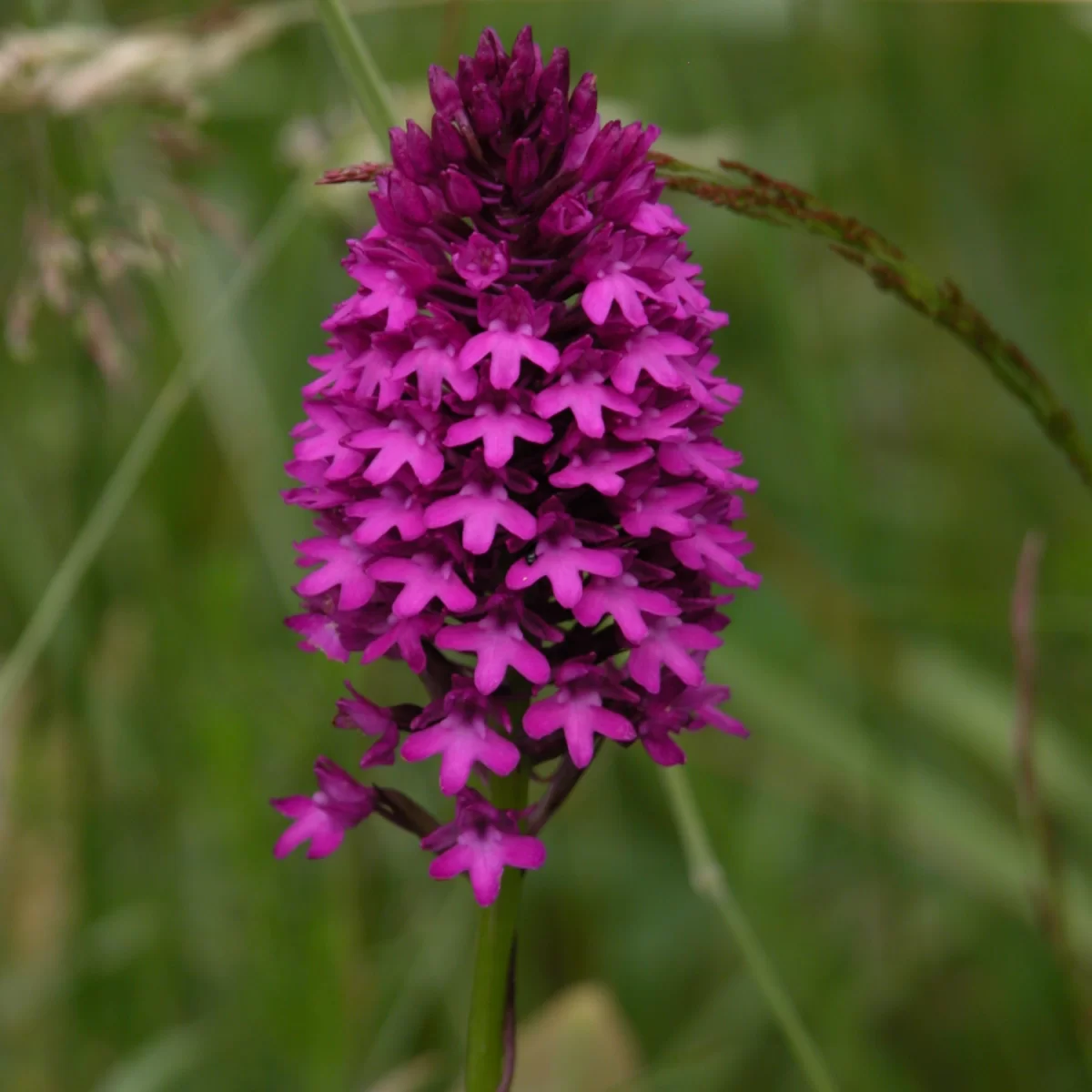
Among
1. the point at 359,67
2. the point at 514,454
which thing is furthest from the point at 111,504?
the point at 514,454

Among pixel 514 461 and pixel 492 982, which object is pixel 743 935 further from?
pixel 514 461

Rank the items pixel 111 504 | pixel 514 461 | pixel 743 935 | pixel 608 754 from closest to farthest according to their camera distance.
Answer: pixel 514 461 < pixel 743 935 < pixel 111 504 < pixel 608 754

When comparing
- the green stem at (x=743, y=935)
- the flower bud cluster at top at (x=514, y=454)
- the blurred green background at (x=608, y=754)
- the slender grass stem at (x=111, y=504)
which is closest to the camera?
the flower bud cluster at top at (x=514, y=454)

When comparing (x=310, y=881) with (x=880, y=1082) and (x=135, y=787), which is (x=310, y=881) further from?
(x=880, y=1082)

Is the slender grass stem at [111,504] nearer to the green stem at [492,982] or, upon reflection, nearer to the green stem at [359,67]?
the green stem at [359,67]

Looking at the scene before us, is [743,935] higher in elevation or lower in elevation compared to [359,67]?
lower

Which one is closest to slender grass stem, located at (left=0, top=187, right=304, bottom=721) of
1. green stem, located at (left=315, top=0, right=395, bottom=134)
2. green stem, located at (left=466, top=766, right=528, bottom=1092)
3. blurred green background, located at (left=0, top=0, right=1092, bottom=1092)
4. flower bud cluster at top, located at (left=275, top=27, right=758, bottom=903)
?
blurred green background, located at (left=0, top=0, right=1092, bottom=1092)

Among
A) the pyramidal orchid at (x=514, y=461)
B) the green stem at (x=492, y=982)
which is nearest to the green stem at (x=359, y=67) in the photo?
the pyramidal orchid at (x=514, y=461)
